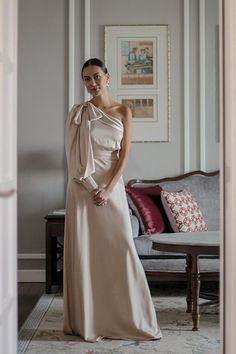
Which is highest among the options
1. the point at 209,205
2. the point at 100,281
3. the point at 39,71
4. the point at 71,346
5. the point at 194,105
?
the point at 39,71

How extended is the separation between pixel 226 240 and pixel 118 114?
173cm

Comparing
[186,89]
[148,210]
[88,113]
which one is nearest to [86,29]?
[186,89]

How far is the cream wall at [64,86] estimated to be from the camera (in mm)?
5148

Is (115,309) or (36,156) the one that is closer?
(115,309)

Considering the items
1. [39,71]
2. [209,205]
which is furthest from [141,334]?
[39,71]

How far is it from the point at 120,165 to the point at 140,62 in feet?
6.73

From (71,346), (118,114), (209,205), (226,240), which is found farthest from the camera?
(209,205)

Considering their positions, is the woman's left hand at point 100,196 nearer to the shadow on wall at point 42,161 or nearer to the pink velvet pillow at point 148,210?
the pink velvet pillow at point 148,210

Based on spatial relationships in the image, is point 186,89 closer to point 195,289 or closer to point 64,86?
point 64,86

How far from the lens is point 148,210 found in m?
4.67

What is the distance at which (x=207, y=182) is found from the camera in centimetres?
502

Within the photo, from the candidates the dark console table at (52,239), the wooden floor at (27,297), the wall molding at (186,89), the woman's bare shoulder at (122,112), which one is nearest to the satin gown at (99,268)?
the woman's bare shoulder at (122,112)

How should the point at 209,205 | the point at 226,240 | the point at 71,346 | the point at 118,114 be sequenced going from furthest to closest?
1. the point at 209,205
2. the point at 118,114
3. the point at 71,346
4. the point at 226,240

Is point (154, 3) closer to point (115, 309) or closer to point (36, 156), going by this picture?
point (36, 156)
